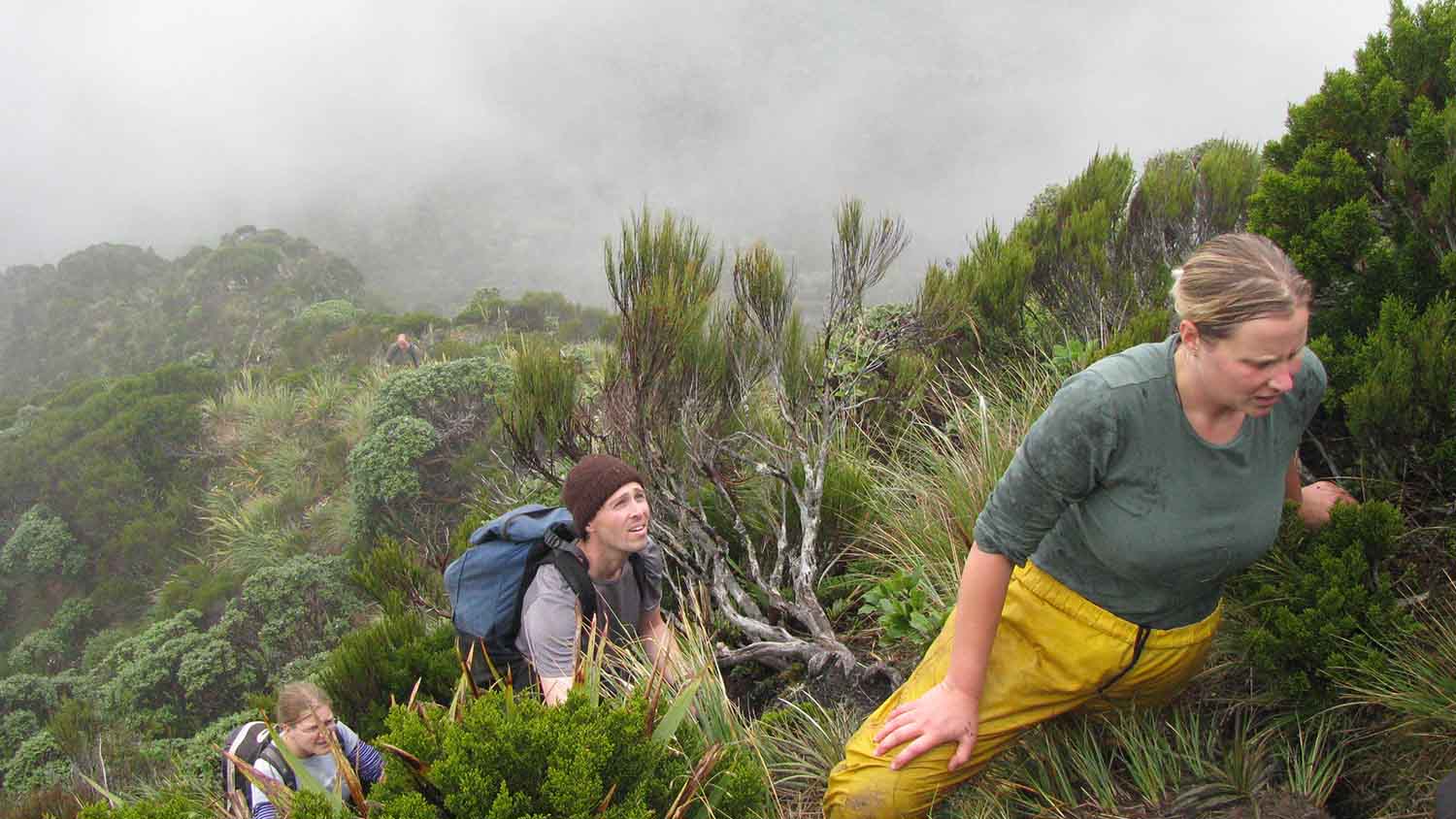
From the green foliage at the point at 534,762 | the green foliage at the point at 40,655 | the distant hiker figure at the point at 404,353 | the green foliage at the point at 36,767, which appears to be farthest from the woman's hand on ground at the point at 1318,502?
the green foliage at the point at 40,655

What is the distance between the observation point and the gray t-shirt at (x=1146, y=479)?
179 cm

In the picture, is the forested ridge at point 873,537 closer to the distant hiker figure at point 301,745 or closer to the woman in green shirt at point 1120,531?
the distant hiker figure at point 301,745

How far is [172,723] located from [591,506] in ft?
24.3

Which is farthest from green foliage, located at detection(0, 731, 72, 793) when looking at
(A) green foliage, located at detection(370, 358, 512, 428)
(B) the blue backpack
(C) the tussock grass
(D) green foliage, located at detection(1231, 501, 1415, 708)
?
(D) green foliage, located at detection(1231, 501, 1415, 708)

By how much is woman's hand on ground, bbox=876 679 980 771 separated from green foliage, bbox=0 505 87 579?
60.0ft

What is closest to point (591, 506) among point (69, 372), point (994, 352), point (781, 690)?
point (781, 690)

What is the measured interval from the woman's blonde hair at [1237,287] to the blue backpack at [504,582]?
80.9 inches

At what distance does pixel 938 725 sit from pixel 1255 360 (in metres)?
0.99

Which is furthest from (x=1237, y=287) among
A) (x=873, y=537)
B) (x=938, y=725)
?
(x=873, y=537)

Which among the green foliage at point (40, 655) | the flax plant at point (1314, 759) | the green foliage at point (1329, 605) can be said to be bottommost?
the green foliage at point (40, 655)

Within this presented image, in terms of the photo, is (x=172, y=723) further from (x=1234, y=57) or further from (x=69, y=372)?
(x=1234, y=57)

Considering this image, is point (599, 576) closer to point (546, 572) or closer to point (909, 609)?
point (546, 572)

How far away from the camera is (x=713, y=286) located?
462 centimetres

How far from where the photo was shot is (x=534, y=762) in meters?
1.99
